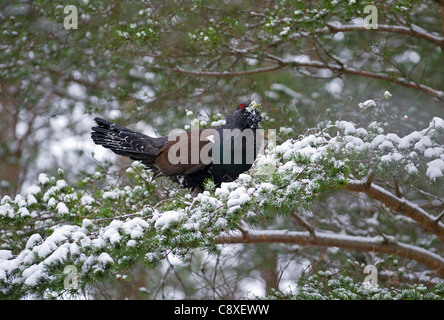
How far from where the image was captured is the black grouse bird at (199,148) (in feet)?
10.6

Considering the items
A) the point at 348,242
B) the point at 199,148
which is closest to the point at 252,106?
the point at 199,148

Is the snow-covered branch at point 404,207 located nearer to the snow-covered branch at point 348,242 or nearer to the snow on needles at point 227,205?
the snow-covered branch at point 348,242

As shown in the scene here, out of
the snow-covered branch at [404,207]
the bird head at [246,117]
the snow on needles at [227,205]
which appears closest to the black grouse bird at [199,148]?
the bird head at [246,117]

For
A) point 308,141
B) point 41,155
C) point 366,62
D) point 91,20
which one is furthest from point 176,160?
point 41,155

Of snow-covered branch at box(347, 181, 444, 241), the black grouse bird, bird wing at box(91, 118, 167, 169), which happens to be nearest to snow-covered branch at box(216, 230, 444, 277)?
snow-covered branch at box(347, 181, 444, 241)

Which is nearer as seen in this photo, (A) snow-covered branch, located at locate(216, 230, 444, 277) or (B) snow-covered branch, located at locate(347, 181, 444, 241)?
(B) snow-covered branch, located at locate(347, 181, 444, 241)

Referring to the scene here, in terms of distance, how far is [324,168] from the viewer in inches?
96.1

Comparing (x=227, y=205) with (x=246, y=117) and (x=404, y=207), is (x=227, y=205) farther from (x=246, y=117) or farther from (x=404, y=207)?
(x=404, y=207)

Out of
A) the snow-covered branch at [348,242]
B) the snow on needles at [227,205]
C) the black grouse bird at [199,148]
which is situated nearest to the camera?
the snow on needles at [227,205]

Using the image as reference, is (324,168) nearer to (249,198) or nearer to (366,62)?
(249,198)

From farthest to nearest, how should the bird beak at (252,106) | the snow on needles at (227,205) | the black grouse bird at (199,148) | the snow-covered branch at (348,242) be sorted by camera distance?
the snow-covered branch at (348,242)
the black grouse bird at (199,148)
the bird beak at (252,106)
the snow on needles at (227,205)

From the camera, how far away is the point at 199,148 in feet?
10.8

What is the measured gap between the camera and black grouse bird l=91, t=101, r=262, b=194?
323 centimetres

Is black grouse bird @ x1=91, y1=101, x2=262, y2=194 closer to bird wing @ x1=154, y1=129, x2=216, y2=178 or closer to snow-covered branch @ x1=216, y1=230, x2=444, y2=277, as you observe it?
bird wing @ x1=154, y1=129, x2=216, y2=178
